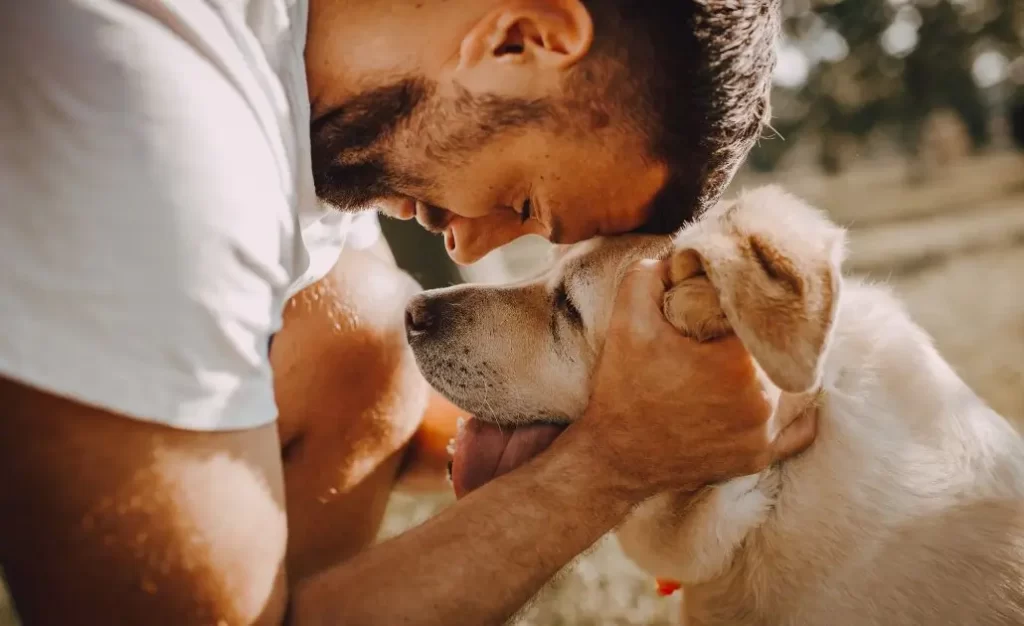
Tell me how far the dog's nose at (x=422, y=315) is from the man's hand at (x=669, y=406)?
1.69 feet

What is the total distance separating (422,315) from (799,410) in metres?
0.95

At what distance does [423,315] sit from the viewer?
1906mm

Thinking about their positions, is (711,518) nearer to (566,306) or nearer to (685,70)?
(566,306)

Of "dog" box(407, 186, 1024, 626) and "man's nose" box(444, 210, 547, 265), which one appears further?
"man's nose" box(444, 210, 547, 265)

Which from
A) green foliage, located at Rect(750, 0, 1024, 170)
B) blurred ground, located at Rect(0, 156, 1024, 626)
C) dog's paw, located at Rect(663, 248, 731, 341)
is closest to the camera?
dog's paw, located at Rect(663, 248, 731, 341)

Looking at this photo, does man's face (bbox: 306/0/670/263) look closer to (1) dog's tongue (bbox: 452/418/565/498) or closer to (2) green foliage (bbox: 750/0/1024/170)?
(1) dog's tongue (bbox: 452/418/565/498)

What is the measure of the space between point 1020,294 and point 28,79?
7182 millimetres

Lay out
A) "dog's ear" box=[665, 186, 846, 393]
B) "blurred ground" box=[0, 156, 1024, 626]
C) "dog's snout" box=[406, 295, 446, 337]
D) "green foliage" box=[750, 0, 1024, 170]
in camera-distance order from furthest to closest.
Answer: "green foliage" box=[750, 0, 1024, 170] → "blurred ground" box=[0, 156, 1024, 626] → "dog's snout" box=[406, 295, 446, 337] → "dog's ear" box=[665, 186, 846, 393]

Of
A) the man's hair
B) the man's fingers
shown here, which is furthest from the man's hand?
the man's hair

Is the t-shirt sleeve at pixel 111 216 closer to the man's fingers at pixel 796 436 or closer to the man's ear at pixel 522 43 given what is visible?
the man's ear at pixel 522 43

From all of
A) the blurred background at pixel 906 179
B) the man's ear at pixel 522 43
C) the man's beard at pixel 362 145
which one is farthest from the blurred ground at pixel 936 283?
the man's beard at pixel 362 145

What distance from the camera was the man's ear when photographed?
148cm

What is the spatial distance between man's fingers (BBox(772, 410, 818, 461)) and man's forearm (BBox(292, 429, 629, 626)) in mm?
362

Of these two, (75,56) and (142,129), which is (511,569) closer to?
(142,129)
